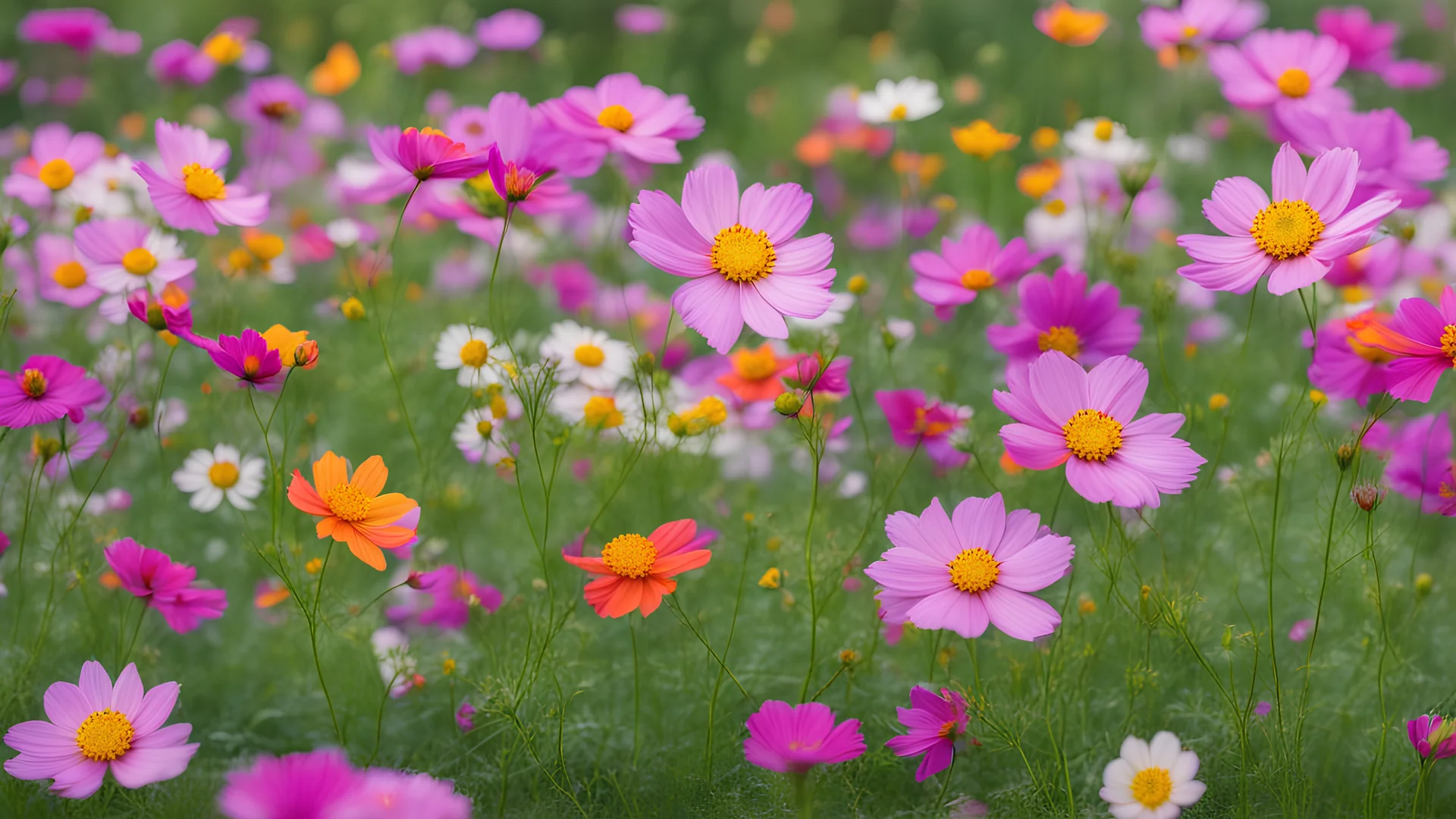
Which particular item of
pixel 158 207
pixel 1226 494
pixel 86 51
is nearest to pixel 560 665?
pixel 158 207

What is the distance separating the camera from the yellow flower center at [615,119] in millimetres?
1245

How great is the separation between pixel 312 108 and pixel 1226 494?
209 centimetres

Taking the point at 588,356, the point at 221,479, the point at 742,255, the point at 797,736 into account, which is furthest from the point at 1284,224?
the point at 221,479

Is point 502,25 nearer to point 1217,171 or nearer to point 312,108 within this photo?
point 312,108

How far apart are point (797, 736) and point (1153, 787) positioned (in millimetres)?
348

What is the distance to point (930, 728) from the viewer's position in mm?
1059

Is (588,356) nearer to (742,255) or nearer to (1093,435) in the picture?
(742,255)

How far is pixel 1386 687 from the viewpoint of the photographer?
4.24ft

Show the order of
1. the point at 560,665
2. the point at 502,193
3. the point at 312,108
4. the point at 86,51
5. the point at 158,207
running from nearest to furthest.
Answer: the point at 502,193
the point at 158,207
the point at 560,665
the point at 86,51
the point at 312,108

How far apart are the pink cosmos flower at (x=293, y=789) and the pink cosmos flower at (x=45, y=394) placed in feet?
1.74

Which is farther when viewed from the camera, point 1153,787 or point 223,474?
point 223,474

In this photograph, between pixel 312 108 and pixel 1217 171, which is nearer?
pixel 1217 171

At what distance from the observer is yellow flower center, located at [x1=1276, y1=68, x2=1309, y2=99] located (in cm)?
143

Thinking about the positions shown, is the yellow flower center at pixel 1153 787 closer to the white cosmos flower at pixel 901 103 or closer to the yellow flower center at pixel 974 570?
the yellow flower center at pixel 974 570
